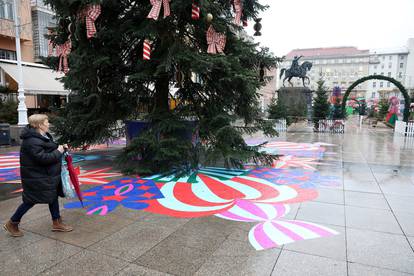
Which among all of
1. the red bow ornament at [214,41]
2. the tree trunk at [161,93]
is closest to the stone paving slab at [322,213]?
the red bow ornament at [214,41]

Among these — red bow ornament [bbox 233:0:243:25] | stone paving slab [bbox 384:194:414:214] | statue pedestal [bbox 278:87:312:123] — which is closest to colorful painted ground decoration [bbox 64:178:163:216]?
stone paving slab [bbox 384:194:414:214]

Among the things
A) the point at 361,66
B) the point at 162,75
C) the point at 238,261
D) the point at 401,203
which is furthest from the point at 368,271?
the point at 361,66

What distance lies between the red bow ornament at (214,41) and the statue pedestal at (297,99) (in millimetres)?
23320

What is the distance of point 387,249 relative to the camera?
3.87 m

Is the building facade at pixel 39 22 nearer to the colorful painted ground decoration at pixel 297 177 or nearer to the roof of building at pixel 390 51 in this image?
the colorful painted ground decoration at pixel 297 177

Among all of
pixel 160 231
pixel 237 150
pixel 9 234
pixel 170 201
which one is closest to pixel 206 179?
pixel 237 150

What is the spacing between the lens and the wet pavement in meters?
3.41

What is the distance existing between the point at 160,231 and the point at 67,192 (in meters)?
1.39

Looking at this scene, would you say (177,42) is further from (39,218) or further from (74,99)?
(39,218)

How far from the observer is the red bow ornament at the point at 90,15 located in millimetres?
7203

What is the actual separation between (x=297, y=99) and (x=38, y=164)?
3015 centimetres

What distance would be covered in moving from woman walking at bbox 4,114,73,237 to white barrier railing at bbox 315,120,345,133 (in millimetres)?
20809

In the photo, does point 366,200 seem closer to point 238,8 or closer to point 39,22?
point 238,8

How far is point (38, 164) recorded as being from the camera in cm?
390
